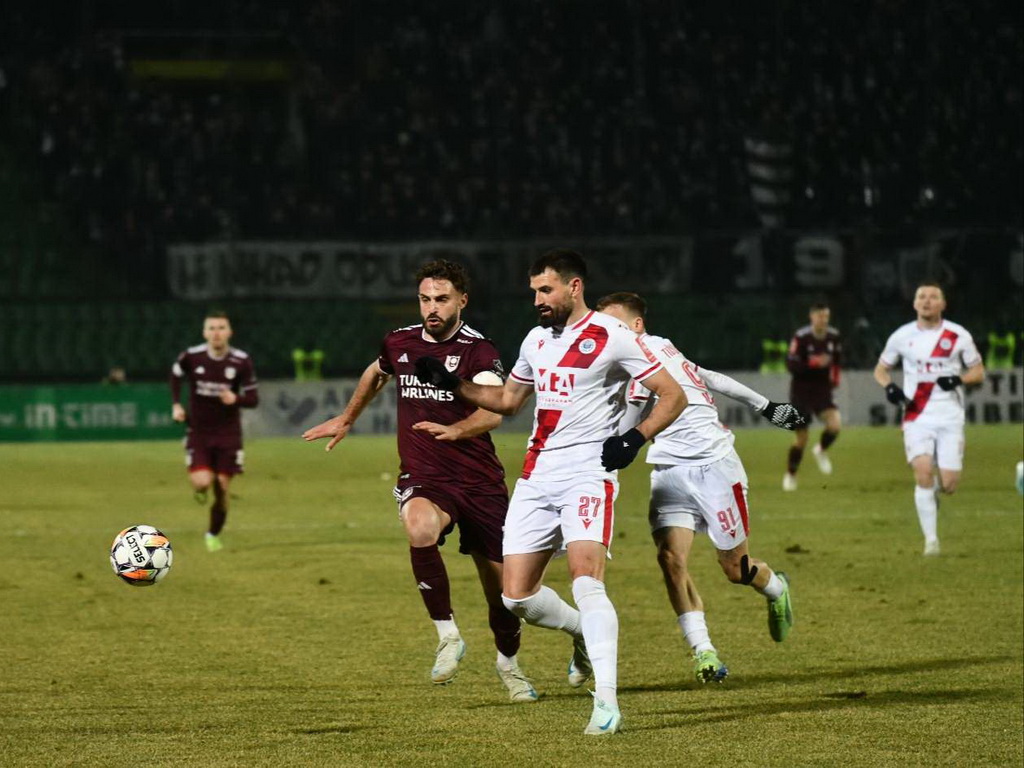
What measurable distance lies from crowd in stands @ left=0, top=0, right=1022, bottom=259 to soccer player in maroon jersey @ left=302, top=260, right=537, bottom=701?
92.5 ft

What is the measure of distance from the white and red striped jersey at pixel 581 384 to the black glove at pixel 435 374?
1.24ft

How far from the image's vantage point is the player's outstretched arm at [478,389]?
23.1ft

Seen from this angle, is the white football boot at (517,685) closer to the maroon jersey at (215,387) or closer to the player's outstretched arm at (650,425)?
the player's outstretched arm at (650,425)

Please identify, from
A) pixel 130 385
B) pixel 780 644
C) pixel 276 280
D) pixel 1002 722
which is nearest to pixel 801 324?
pixel 276 280

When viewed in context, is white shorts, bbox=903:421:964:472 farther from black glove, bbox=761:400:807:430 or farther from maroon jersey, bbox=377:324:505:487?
maroon jersey, bbox=377:324:505:487

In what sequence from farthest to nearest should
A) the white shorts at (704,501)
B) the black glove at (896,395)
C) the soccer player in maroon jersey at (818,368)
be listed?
the soccer player in maroon jersey at (818,368), the black glove at (896,395), the white shorts at (704,501)

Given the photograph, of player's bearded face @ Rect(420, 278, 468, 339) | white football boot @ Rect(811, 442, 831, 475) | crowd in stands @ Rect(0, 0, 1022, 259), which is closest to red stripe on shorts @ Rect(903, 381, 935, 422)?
player's bearded face @ Rect(420, 278, 468, 339)

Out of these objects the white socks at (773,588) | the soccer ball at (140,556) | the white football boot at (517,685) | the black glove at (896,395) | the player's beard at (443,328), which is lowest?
the white football boot at (517,685)

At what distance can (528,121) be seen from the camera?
A: 3944cm

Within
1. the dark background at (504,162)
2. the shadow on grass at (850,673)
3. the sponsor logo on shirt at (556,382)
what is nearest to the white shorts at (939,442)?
the shadow on grass at (850,673)

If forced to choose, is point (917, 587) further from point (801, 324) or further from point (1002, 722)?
point (801, 324)

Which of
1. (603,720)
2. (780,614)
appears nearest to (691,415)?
(780,614)

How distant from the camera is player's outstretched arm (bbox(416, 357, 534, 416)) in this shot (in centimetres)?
704

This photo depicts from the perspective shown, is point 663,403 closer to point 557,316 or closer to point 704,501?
point 557,316
